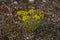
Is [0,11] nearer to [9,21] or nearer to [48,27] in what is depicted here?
[9,21]

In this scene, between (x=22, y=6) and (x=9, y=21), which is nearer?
(x=9, y=21)

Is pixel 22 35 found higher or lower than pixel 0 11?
lower

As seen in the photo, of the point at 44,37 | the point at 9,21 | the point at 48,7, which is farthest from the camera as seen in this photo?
the point at 48,7

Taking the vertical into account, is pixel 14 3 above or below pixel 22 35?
above

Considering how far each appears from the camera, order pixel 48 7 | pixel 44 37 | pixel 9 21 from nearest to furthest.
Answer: pixel 44 37 → pixel 9 21 → pixel 48 7

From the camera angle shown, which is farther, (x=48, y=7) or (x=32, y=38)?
(x=48, y=7)

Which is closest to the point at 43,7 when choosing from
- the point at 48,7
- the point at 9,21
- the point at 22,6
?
the point at 48,7

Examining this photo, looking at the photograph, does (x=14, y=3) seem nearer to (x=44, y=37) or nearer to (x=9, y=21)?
(x=9, y=21)

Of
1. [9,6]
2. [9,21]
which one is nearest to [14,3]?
[9,6]
